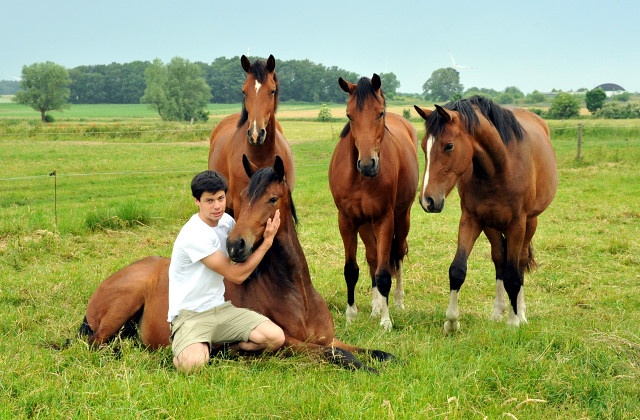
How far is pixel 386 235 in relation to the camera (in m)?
5.52

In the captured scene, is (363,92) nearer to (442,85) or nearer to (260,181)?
(260,181)

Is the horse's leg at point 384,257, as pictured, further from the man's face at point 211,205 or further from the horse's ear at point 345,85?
the man's face at point 211,205

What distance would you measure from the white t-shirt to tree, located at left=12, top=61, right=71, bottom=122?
69582 mm

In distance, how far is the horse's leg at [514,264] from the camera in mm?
5266

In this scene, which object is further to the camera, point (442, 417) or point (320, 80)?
point (320, 80)

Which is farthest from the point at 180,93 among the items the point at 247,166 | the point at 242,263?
the point at 242,263

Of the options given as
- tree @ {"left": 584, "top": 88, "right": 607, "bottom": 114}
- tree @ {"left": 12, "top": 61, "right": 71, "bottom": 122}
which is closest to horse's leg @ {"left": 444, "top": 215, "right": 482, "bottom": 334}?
tree @ {"left": 584, "top": 88, "right": 607, "bottom": 114}

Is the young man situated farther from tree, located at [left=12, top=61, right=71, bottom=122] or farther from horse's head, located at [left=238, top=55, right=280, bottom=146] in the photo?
tree, located at [left=12, top=61, right=71, bottom=122]

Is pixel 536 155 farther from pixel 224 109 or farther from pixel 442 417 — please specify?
pixel 224 109

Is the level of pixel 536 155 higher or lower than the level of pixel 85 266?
higher

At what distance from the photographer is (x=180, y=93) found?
64188 millimetres

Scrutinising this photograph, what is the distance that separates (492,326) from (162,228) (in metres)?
6.40

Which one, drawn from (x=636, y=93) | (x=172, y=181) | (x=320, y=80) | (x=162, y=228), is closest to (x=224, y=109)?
(x=320, y=80)

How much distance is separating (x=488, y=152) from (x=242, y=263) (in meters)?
2.52
